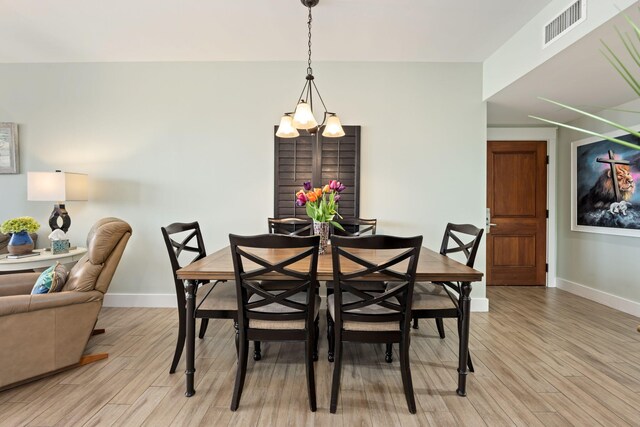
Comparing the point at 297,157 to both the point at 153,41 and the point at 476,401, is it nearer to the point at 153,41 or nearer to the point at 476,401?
the point at 153,41

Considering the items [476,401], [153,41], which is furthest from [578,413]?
[153,41]

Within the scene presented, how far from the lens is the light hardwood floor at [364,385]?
1731 millimetres

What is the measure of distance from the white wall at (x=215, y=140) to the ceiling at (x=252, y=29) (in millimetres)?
175

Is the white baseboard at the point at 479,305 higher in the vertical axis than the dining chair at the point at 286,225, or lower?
lower

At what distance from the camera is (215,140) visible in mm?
3426

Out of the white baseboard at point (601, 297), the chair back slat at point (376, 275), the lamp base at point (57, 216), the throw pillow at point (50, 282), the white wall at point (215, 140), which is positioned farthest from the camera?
the white wall at point (215, 140)

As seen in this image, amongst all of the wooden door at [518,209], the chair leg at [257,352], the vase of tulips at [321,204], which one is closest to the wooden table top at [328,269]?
the vase of tulips at [321,204]

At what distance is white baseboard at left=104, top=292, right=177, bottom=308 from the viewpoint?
11.3 feet

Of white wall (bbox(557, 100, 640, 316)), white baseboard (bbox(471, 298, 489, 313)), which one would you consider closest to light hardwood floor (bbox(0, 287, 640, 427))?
white baseboard (bbox(471, 298, 489, 313))

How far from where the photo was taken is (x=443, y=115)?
3.39 meters

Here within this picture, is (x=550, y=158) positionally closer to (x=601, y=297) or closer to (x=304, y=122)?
(x=601, y=297)

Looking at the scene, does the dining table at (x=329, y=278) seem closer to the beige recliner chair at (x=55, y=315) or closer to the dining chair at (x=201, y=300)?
the dining chair at (x=201, y=300)

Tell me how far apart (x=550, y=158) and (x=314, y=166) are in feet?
10.9

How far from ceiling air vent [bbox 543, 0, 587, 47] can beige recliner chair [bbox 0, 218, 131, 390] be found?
3.47 meters
